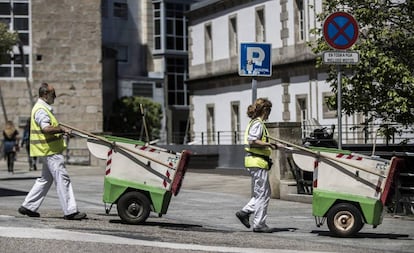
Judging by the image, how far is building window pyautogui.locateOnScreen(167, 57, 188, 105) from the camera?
68062mm

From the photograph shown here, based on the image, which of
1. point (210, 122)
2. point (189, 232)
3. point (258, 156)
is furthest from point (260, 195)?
point (210, 122)

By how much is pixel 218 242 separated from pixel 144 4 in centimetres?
5787

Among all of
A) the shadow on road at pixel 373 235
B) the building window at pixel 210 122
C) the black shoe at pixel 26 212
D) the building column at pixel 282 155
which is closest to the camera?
the shadow on road at pixel 373 235

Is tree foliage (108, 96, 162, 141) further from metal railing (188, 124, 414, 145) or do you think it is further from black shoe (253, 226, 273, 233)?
black shoe (253, 226, 273, 233)

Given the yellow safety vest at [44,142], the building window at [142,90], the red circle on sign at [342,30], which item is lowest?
the yellow safety vest at [44,142]

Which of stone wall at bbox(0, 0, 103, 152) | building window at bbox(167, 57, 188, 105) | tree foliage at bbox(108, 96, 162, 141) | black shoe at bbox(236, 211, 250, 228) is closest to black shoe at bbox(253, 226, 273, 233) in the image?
black shoe at bbox(236, 211, 250, 228)

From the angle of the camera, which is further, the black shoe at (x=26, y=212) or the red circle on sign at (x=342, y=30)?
the red circle on sign at (x=342, y=30)

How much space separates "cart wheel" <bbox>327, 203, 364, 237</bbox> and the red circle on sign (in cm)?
299

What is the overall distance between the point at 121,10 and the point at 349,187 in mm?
56136

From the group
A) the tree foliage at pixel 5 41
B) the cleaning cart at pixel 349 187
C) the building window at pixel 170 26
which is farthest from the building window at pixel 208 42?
the cleaning cart at pixel 349 187

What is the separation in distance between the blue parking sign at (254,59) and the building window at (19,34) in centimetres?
3205

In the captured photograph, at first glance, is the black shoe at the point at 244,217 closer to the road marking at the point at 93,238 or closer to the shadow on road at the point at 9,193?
the road marking at the point at 93,238

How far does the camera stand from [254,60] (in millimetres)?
16859

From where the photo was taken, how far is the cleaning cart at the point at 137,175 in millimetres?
12891
